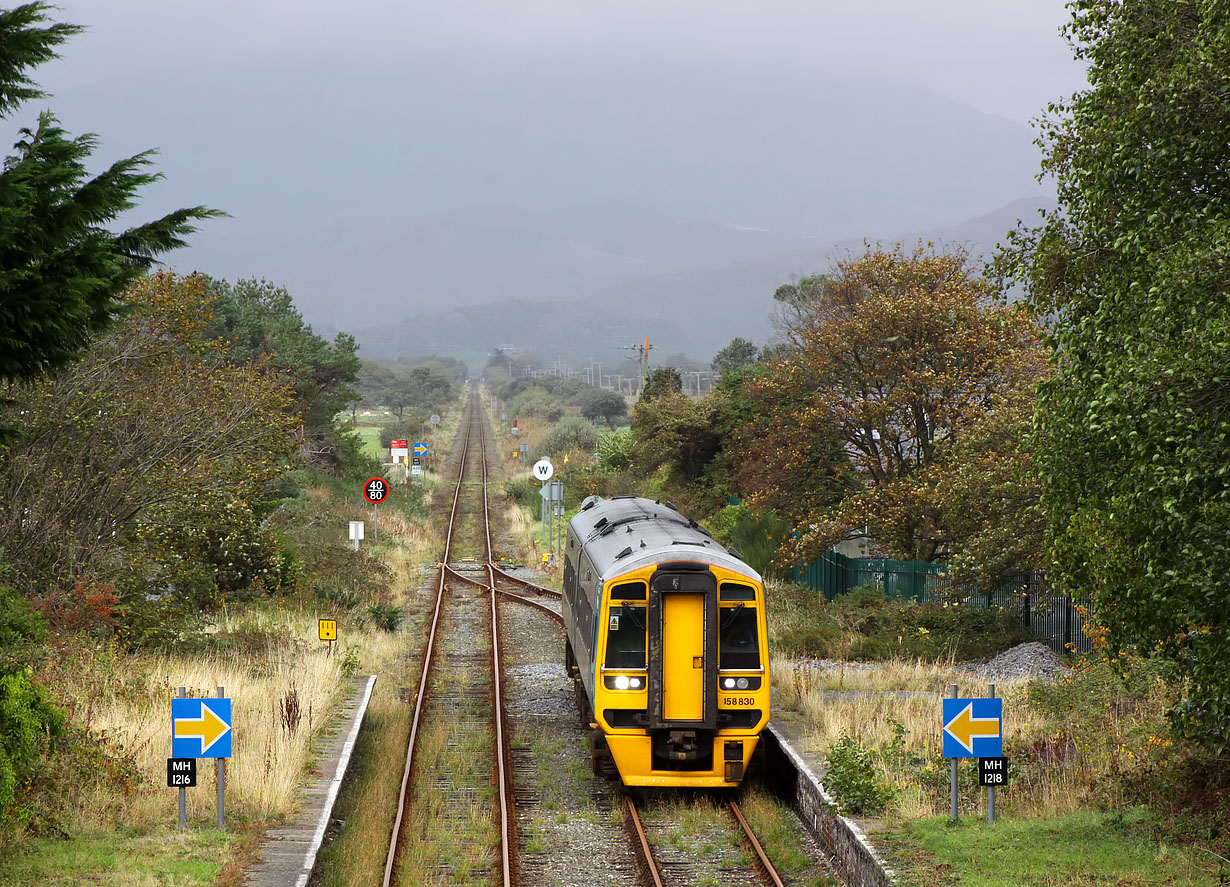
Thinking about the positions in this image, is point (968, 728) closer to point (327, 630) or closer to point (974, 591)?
point (327, 630)

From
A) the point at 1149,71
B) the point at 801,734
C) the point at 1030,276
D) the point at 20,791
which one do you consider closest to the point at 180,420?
the point at 20,791

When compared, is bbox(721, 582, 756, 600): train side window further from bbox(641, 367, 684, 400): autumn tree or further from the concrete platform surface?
bbox(641, 367, 684, 400): autumn tree

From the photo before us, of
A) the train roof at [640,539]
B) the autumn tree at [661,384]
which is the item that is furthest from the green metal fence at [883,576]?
the autumn tree at [661,384]

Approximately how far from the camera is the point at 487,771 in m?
14.5

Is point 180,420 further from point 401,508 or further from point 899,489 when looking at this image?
point 401,508

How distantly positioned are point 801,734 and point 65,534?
11.0 metres

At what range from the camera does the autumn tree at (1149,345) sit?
8352mm

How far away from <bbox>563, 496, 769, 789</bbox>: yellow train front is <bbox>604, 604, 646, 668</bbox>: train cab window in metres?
0.01

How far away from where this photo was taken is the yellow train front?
512 inches

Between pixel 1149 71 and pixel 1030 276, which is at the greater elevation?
pixel 1149 71

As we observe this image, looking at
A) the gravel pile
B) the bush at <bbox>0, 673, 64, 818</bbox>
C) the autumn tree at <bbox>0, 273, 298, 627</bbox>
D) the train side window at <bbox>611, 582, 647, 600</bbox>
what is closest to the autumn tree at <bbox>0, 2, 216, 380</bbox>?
the bush at <bbox>0, 673, 64, 818</bbox>

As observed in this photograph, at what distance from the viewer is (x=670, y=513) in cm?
1866

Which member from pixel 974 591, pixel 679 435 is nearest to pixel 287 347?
pixel 679 435

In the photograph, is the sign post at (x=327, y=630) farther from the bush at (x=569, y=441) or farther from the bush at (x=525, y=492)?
the bush at (x=569, y=441)
